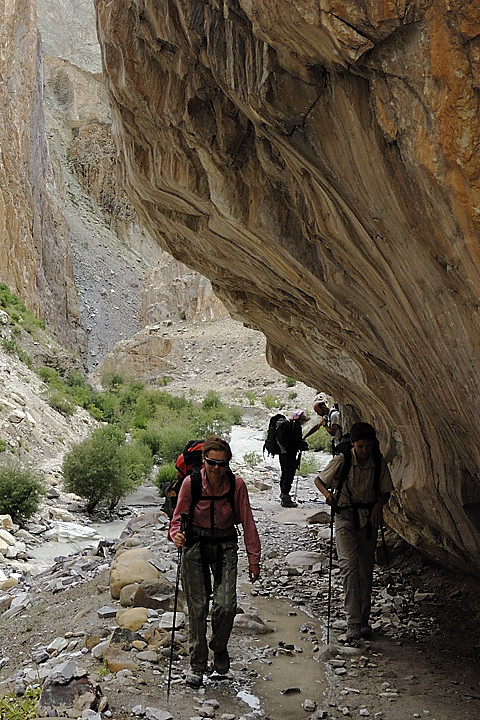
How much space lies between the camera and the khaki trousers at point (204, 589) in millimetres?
4672

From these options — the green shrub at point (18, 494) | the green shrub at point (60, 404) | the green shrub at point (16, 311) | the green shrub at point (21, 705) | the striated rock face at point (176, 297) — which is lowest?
the green shrub at point (18, 494)

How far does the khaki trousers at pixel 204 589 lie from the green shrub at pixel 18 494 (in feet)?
23.9

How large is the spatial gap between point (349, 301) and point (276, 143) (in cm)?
131

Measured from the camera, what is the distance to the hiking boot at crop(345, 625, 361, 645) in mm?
5531

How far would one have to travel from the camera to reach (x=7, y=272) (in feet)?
94.7

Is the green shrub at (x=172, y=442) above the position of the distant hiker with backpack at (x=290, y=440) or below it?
below

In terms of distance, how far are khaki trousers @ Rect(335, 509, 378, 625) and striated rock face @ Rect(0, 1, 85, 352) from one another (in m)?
25.1

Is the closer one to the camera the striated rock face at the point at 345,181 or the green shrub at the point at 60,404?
the striated rock face at the point at 345,181

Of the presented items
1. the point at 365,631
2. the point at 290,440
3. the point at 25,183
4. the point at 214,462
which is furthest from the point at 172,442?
the point at 25,183

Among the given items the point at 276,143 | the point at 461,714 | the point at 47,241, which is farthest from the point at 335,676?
the point at 47,241

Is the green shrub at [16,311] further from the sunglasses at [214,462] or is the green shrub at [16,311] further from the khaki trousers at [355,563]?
the sunglasses at [214,462]

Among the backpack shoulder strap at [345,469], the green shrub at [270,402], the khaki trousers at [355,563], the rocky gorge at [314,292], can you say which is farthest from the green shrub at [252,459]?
the backpack shoulder strap at [345,469]

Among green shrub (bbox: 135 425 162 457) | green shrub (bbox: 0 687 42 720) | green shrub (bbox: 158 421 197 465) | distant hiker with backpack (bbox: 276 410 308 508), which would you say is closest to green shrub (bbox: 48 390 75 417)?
green shrub (bbox: 135 425 162 457)

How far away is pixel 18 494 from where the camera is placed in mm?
11453
